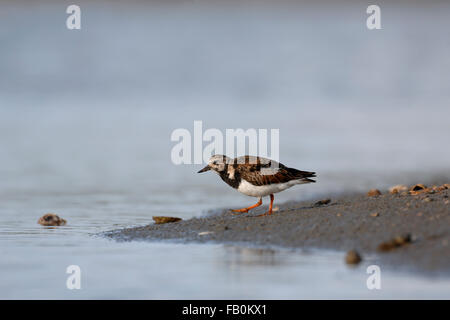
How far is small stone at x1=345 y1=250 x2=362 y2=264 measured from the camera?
7.92 m

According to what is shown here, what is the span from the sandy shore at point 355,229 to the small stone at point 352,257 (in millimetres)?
270

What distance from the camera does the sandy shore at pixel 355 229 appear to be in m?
8.06

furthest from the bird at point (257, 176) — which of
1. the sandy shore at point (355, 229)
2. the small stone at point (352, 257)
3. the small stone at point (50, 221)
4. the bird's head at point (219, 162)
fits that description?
the small stone at point (352, 257)

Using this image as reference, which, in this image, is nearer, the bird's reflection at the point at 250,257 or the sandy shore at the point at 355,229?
the sandy shore at the point at 355,229

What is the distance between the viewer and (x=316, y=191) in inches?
696

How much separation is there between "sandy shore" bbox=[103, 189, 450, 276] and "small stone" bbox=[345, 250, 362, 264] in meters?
0.27

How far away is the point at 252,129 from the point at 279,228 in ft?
60.2

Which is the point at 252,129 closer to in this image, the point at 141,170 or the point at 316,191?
the point at 141,170

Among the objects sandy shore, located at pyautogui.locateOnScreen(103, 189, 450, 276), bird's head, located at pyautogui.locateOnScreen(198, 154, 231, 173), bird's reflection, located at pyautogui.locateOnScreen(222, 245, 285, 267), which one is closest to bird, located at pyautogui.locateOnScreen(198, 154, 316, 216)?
bird's head, located at pyautogui.locateOnScreen(198, 154, 231, 173)

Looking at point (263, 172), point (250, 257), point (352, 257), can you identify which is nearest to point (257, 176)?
point (263, 172)

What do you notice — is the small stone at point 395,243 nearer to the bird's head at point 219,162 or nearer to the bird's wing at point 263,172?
the bird's wing at point 263,172

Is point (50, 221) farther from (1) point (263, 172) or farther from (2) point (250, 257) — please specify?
(2) point (250, 257)

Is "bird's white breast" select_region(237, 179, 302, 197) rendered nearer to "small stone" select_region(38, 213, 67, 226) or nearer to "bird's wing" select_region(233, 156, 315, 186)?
"bird's wing" select_region(233, 156, 315, 186)

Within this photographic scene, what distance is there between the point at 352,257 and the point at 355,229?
1.34 meters
